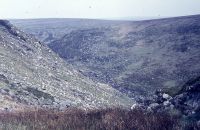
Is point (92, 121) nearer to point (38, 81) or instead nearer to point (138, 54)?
point (38, 81)

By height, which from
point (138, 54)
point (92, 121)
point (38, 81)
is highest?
→ point (92, 121)

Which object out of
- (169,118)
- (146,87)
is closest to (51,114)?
(169,118)

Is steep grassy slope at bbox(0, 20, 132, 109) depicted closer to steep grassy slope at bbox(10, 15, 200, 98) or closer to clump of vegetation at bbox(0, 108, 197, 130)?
clump of vegetation at bbox(0, 108, 197, 130)

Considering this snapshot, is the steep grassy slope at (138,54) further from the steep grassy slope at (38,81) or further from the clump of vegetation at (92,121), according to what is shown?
the clump of vegetation at (92,121)

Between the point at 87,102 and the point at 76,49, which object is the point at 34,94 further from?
the point at 76,49

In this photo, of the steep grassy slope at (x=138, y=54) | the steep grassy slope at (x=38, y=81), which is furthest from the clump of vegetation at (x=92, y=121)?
the steep grassy slope at (x=138, y=54)

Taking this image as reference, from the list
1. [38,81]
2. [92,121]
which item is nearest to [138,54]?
[38,81]

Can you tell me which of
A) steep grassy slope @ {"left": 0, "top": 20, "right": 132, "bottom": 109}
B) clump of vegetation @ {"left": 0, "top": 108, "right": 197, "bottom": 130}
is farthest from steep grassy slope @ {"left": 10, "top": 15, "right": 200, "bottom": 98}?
clump of vegetation @ {"left": 0, "top": 108, "right": 197, "bottom": 130}
